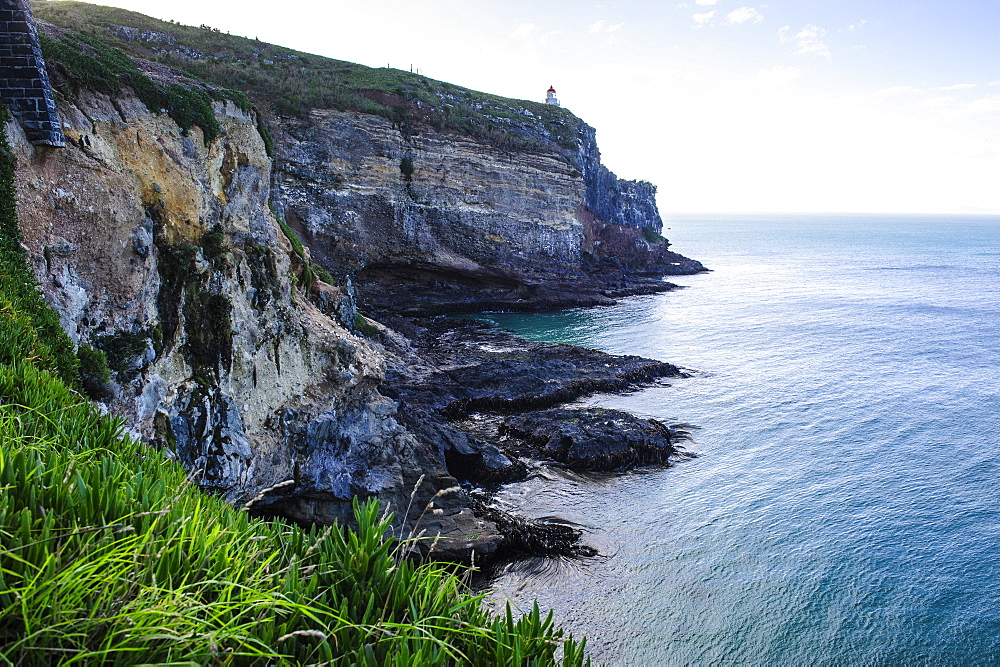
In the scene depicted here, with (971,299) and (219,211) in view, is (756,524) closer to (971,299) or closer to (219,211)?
(219,211)

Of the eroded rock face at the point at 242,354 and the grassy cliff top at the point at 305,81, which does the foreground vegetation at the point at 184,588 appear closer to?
the eroded rock face at the point at 242,354

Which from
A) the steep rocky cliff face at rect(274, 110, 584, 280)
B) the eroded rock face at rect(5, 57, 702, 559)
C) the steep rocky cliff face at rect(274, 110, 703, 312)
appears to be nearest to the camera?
the eroded rock face at rect(5, 57, 702, 559)

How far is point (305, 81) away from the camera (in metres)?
43.3

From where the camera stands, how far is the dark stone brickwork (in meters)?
11.1

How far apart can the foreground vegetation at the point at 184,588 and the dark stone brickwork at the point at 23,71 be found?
9184 mm

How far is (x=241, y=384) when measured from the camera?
49.6 ft

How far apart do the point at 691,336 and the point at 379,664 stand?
40.0m

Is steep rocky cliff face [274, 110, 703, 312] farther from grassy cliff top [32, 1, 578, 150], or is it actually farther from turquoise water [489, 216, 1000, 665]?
turquoise water [489, 216, 1000, 665]

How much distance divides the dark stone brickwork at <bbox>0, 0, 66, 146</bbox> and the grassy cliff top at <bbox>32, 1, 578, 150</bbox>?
79.6ft

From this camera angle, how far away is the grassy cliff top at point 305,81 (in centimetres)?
3812

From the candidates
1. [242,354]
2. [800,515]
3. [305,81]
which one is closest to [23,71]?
[242,354]

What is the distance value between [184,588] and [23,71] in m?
12.5

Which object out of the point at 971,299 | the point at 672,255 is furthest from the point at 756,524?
the point at 672,255

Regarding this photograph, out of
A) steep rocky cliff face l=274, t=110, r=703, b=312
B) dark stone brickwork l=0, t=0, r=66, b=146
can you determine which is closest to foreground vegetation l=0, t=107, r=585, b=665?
dark stone brickwork l=0, t=0, r=66, b=146
